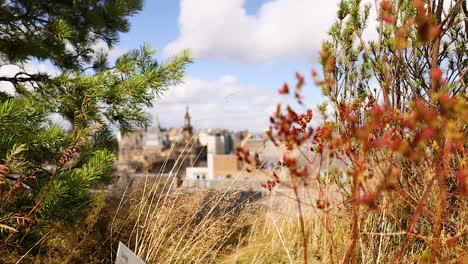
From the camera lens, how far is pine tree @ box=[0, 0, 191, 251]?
8.57ft

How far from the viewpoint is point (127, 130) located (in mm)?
3604

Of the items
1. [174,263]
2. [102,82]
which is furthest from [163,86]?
A: [174,263]

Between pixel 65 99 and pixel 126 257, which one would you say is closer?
pixel 126 257

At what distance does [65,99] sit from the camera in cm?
328

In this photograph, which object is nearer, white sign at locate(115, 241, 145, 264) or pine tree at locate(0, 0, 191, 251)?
white sign at locate(115, 241, 145, 264)

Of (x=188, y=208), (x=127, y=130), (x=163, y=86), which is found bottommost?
(x=188, y=208)

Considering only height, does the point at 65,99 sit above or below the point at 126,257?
above

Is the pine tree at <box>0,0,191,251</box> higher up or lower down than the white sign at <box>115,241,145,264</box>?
higher up

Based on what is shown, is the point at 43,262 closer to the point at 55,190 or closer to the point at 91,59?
the point at 55,190

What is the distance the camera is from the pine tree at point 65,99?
2.61 meters

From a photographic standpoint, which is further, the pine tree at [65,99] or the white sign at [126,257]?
the pine tree at [65,99]

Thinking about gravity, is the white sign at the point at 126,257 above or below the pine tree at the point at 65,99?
below

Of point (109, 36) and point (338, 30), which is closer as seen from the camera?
point (338, 30)

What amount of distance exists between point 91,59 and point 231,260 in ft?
5.92
